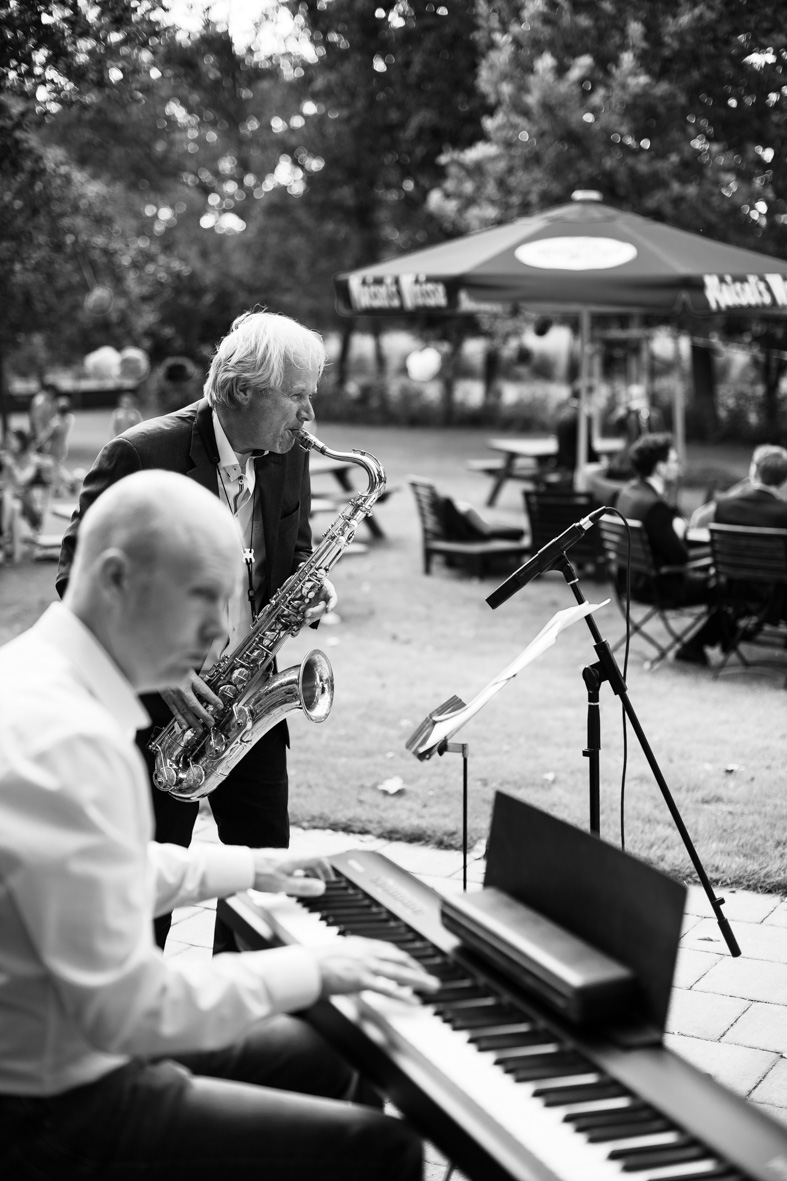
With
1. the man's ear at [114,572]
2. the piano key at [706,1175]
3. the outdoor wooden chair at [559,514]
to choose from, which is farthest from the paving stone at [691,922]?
the outdoor wooden chair at [559,514]

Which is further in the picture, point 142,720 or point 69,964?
point 142,720

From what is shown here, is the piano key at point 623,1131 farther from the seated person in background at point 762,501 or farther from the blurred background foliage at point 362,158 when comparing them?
the seated person in background at point 762,501

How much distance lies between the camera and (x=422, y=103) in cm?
2345

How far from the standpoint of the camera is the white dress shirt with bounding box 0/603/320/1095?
170 centimetres

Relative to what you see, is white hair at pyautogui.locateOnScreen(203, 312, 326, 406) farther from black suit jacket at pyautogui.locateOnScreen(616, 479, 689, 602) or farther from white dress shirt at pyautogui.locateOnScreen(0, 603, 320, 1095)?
black suit jacket at pyautogui.locateOnScreen(616, 479, 689, 602)

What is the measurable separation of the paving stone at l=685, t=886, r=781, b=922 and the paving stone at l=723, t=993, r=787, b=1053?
0.67 meters

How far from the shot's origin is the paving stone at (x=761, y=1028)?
351 centimetres

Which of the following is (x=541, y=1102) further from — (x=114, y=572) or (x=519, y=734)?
Answer: (x=519, y=734)

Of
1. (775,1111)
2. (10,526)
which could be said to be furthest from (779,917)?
(10,526)

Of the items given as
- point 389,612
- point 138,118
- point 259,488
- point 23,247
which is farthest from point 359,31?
point 259,488

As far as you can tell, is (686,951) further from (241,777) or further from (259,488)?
(259,488)

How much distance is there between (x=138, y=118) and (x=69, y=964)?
28.2 meters

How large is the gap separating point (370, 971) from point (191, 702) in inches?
66.2

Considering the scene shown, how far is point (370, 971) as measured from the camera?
1.97 m
